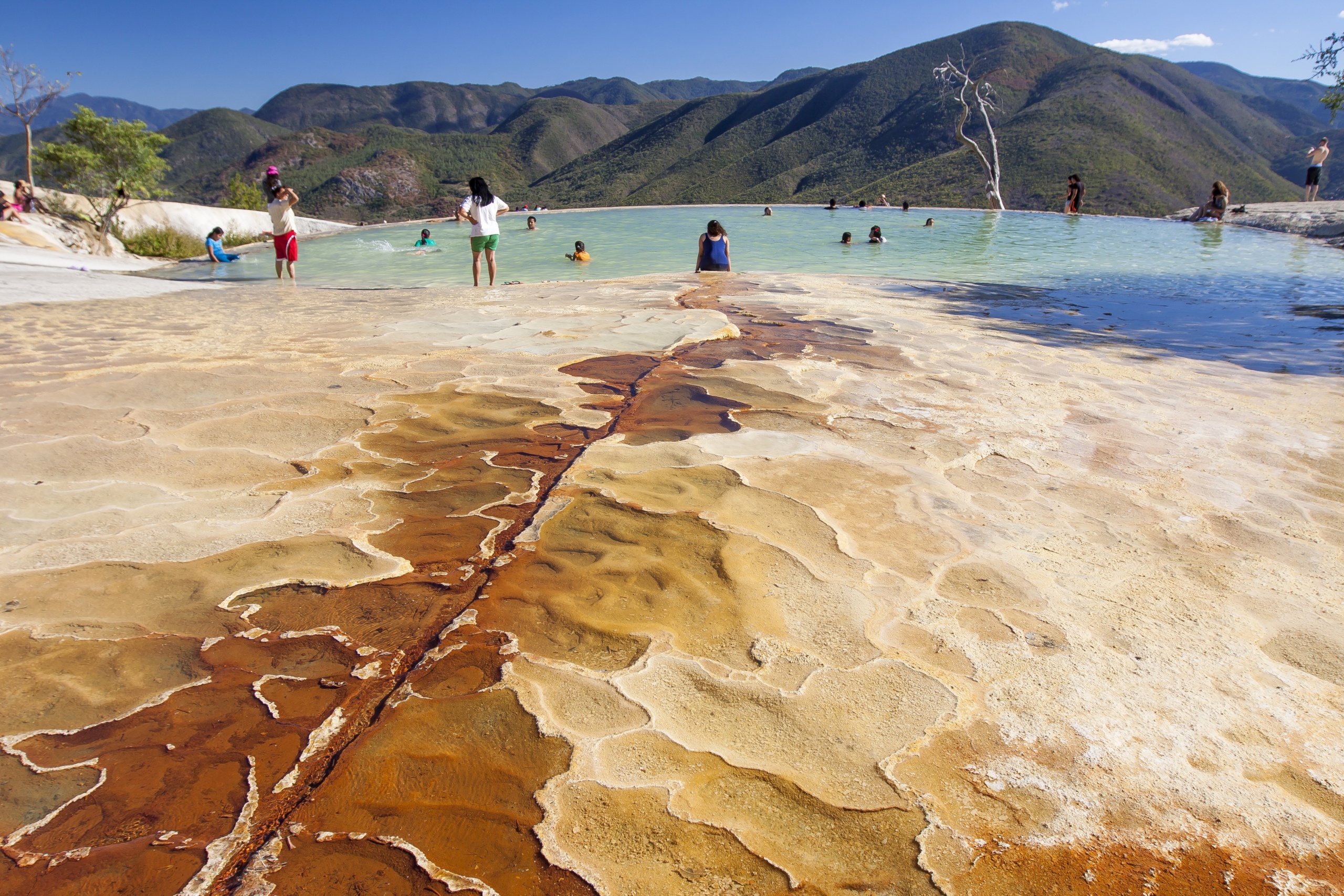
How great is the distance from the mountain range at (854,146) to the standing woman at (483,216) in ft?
119

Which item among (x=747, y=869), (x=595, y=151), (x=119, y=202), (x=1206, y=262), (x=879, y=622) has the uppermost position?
(x=595, y=151)

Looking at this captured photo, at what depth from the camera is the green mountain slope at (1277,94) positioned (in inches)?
3750

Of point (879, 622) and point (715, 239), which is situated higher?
point (715, 239)

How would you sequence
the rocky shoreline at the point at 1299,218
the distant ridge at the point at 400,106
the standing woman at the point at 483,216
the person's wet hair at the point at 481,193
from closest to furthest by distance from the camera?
the person's wet hair at the point at 481,193
the standing woman at the point at 483,216
the rocky shoreline at the point at 1299,218
the distant ridge at the point at 400,106

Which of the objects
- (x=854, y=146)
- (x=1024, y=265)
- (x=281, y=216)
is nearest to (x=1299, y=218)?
(x=1024, y=265)

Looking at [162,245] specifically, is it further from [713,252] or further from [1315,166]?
[1315,166]

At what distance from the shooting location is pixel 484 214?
8.48m

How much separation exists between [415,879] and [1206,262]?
51.9 feet

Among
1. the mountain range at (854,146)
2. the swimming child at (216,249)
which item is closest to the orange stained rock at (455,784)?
the swimming child at (216,249)

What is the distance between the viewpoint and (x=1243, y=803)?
4.83 ft

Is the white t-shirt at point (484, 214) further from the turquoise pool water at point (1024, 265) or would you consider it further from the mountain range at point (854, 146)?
the mountain range at point (854, 146)

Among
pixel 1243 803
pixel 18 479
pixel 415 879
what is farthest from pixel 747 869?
pixel 18 479

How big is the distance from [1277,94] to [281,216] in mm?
174088

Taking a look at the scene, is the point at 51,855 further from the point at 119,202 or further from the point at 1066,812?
the point at 119,202
